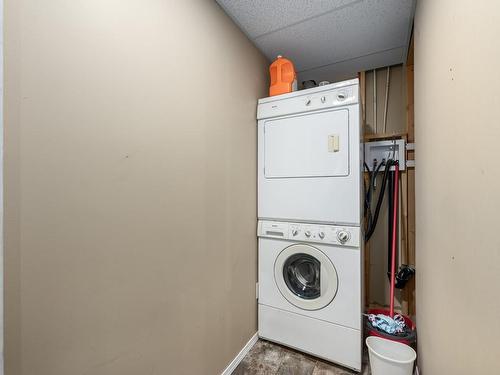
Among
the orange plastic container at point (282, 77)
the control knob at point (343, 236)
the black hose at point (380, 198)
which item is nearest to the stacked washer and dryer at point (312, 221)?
the control knob at point (343, 236)

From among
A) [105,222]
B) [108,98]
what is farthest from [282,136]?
[105,222]

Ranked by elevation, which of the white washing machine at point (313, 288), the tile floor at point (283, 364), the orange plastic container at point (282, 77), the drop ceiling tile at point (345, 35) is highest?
the drop ceiling tile at point (345, 35)

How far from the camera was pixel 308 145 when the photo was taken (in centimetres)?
181

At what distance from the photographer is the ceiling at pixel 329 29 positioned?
5.14ft

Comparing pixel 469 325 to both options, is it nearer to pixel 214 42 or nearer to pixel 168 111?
pixel 168 111

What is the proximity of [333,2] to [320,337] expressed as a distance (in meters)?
2.31

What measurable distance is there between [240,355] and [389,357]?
1.02m

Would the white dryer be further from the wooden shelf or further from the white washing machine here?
the wooden shelf

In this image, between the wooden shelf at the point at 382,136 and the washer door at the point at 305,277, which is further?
the wooden shelf at the point at 382,136

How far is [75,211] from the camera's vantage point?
33.6 inches

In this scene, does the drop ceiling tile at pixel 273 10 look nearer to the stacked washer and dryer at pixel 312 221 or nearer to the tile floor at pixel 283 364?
the stacked washer and dryer at pixel 312 221

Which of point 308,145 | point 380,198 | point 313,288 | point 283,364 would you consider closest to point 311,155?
point 308,145

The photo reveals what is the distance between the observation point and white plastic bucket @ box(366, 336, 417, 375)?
1.39 m

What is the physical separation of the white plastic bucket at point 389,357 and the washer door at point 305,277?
395 millimetres
